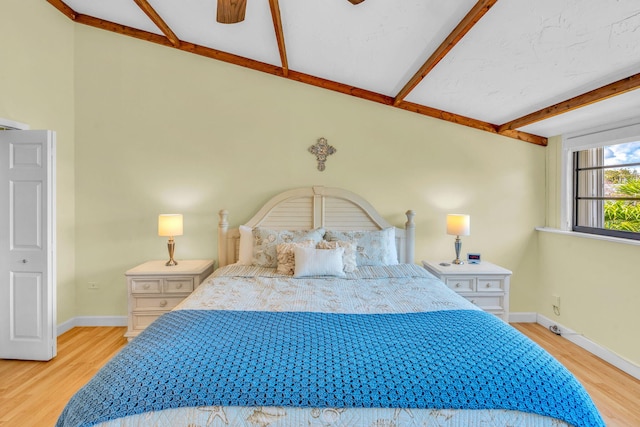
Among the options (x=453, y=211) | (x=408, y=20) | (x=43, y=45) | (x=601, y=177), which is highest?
(x=43, y=45)

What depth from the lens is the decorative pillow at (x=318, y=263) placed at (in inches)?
106

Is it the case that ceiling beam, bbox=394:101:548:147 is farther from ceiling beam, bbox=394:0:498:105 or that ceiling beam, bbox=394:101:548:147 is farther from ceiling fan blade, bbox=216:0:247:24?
ceiling fan blade, bbox=216:0:247:24

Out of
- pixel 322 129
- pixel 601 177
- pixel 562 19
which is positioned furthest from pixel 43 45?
pixel 601 177

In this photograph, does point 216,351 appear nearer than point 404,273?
Yes

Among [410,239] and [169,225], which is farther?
[410,239]

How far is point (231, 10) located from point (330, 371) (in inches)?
71.6

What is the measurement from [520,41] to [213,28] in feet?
8.10

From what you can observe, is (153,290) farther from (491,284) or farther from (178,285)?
(491,284)

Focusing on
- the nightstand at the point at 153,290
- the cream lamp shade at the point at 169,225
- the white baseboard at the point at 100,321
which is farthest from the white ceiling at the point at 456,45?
the white baseboard at the point at 100,321

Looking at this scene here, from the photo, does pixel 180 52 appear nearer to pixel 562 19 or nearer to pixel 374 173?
pixel 374 173

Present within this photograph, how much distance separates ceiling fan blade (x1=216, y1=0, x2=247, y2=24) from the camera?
169 cm

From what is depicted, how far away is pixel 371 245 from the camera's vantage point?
314 centimetres

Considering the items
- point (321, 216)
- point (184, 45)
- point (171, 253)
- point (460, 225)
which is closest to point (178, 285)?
point (171, 253)

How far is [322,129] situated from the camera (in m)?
3.54
